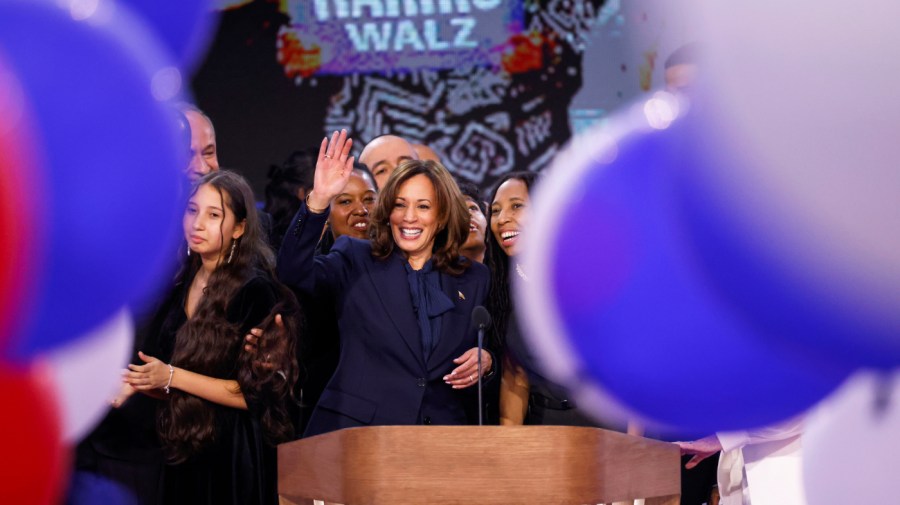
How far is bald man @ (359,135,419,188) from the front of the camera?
359 centimetres

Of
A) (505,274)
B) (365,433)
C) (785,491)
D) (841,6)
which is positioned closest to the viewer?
(365,433)

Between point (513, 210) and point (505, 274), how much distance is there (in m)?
0.18

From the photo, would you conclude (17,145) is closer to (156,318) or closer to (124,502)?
(156,318)

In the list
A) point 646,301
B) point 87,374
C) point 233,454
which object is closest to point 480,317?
point 646,301

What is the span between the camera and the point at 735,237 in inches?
97.7

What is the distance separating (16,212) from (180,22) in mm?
1306

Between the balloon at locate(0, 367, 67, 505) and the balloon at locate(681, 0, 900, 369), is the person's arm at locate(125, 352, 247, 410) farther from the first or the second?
the balloon at locate(681, 0, 900, 369)

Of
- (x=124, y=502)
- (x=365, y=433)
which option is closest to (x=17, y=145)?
(x=124, y=502)

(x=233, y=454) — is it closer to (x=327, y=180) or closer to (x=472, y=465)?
(x=327, y=180)

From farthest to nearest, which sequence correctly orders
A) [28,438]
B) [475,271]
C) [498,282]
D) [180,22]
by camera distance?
1. [180,22]
2. [498,282]
3. [475,271]
4. [28,438]

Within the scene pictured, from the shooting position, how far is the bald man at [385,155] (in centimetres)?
359

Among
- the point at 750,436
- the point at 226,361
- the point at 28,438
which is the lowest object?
the point at 28,438

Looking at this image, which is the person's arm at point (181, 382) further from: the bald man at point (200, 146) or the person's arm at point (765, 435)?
the person's arm at point (765, 435)

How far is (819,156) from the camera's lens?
7.57 ft
